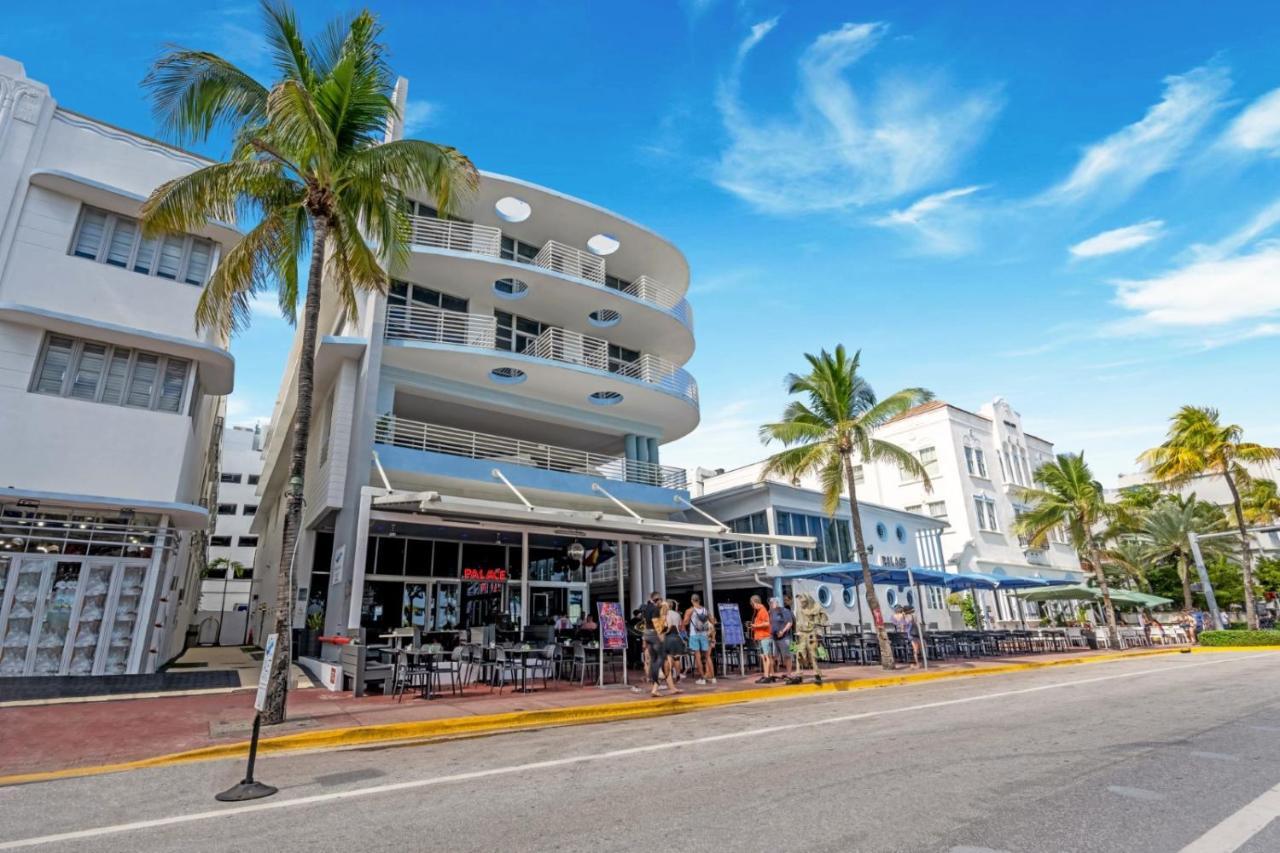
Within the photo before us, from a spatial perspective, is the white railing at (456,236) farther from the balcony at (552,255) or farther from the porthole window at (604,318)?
the porthole window at (604,318)

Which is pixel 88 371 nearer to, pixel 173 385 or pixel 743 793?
pixel 173 385

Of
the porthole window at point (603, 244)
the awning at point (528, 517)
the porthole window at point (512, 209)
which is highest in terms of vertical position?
the porthole window at point (512, 209)

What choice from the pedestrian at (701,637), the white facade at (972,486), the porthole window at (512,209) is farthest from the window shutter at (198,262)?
the white facade at (972,486)

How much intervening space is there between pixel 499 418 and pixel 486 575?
199 inches

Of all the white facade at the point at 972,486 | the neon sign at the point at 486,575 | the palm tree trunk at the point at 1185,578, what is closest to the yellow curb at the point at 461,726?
the neon sign at the point at 486,575

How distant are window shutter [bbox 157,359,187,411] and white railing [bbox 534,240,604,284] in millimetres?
9987

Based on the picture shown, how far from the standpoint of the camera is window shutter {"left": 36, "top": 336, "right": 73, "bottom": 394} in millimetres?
13547

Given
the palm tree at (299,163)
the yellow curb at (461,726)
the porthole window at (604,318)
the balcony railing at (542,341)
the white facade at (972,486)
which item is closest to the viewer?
the yellow curb at (461,726)

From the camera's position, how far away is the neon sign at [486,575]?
19.7m

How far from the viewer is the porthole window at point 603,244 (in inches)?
883

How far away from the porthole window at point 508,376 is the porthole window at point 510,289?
270 cm

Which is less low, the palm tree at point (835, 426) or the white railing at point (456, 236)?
the white railing at point (456, 236)

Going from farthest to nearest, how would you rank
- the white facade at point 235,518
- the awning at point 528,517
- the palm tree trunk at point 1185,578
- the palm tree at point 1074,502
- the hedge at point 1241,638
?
the white facade at point 235,518
the palm tree trunk at point 1185,578
the palm tree at point 1074,502
the hedge at point 1241,638
the awning at point 528,517

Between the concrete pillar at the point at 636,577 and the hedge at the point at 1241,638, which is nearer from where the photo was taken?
the concrete pillar at the point at 636,577
